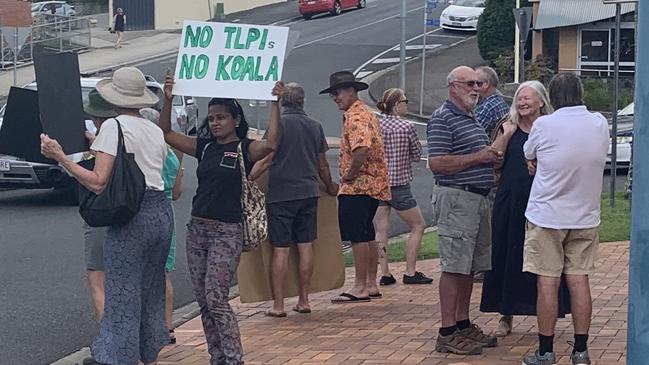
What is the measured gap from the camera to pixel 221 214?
7043 millimetres

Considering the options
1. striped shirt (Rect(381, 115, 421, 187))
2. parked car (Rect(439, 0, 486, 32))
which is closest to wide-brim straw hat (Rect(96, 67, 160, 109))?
striped shirt (Rect(381, 115, 421, 187))

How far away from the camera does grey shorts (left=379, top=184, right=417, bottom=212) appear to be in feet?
33.6

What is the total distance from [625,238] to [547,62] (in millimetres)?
22266

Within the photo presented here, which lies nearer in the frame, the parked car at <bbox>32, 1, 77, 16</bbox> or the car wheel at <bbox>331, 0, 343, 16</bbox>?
the parked car at <bbox>32, 1, 77, 16</bbox>

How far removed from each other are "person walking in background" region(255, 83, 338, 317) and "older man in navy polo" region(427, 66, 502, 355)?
161cm

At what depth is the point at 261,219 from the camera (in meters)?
7.31

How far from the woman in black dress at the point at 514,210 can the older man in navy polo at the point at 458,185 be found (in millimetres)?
190

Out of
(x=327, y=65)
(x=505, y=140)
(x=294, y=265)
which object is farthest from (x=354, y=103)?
(x=327, y=65)

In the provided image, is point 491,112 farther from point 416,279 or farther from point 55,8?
point 55,8

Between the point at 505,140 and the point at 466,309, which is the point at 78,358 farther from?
the point at 505,140

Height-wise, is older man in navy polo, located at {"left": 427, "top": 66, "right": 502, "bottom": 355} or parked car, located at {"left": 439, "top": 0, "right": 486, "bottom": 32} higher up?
parked car, located at {"left": 439, "top": 0, "right": 486, "bottom": 32}

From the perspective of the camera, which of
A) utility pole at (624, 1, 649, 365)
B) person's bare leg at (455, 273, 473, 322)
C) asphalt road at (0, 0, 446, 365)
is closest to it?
utility pole at (624, 1, 649, 365)

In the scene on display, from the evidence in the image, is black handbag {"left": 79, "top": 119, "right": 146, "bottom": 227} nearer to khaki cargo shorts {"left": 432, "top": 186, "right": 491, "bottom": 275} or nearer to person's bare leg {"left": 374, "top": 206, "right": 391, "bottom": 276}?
khaki cargo shorts {"left": 432, "top": 186, "right": 491, "bottom": 275}

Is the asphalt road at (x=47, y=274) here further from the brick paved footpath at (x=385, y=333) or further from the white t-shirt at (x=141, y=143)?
the white t-shirt at (x=141, y=143)
